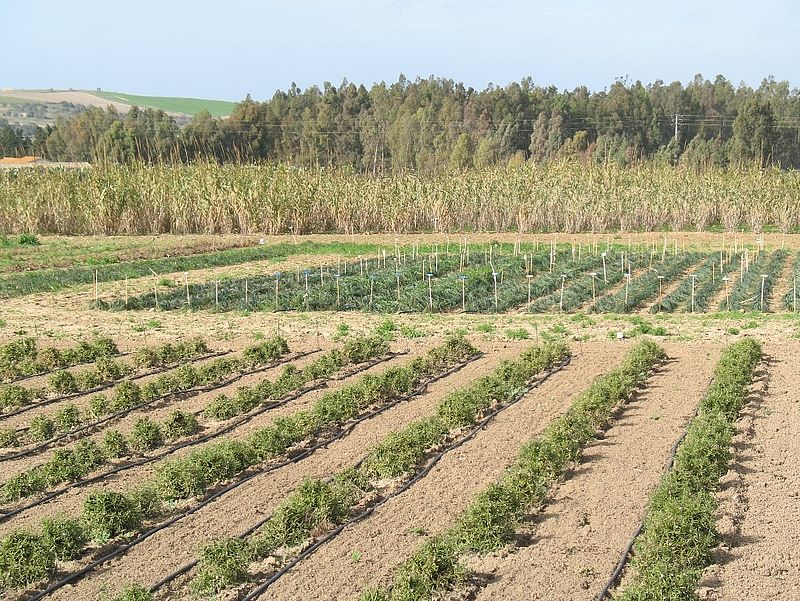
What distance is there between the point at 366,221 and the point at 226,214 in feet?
15.3

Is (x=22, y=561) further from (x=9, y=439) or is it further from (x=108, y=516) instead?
(x=9, y=439)

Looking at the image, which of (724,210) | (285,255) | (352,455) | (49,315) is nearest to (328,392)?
(352,455)

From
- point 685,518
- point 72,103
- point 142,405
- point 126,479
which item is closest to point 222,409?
point 142,405

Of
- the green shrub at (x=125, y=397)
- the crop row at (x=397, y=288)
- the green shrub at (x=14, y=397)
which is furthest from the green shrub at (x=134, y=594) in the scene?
the crop row at (x=397, y=288)

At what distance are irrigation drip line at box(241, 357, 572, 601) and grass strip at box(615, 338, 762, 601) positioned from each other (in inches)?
82.6

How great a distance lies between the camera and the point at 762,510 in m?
7.61

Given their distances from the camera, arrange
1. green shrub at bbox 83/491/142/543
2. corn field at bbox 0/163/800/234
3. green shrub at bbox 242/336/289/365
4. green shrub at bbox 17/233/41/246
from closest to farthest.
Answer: green shrub at bbox 83/491/142/543 < green shrub at bbox 242/336/289/365 < green shrub at bbox 17/233/41/246 < corn field at bbox 0/163/800/234

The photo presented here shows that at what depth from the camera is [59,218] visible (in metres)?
29.5

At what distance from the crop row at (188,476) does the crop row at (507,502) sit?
219 centimetres

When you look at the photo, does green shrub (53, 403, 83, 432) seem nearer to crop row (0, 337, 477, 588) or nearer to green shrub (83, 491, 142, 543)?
crop row (0, 337, 477, 588)

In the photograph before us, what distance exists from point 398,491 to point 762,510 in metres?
3.01

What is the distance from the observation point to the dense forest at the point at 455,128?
55.2 meters

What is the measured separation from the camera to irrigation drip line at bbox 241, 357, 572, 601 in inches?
256

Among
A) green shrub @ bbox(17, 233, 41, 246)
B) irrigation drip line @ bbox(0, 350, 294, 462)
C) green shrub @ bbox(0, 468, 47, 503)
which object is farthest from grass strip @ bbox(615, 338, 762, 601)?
green shrub @ bbox(17, 233, 41, 246)
